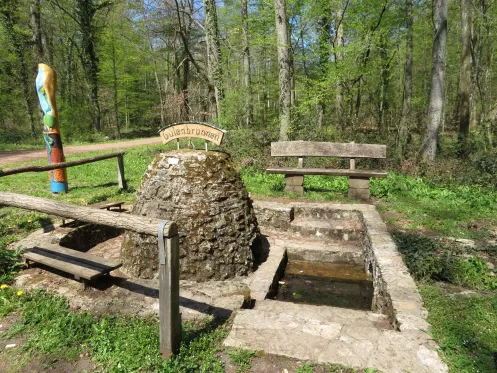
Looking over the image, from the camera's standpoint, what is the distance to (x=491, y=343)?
243 centimetres

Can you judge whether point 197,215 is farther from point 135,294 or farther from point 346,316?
point 346,316

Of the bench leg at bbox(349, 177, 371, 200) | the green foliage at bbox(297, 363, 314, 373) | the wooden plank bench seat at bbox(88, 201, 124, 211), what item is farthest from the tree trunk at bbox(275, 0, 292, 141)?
the green foliage at bbox(297, 363, 314, 373)

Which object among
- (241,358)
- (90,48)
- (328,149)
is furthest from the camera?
(90,48)

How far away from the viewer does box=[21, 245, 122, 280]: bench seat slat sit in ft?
10.7

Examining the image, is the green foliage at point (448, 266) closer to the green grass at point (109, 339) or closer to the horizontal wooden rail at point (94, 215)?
the green grass at point (109, 339)

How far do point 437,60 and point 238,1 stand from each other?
11702 mm

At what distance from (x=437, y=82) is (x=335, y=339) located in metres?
8.24

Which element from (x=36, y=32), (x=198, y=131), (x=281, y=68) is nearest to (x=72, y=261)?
(x=198, y=131)

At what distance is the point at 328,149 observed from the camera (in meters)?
7.08

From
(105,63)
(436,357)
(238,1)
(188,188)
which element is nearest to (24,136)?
(105,63)

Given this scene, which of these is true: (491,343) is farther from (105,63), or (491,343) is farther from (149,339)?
(105,63)

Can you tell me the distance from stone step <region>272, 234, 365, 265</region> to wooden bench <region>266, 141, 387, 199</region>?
1.81m

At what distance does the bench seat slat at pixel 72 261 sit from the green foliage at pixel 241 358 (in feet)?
5.59

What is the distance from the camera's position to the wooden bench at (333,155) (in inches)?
260
